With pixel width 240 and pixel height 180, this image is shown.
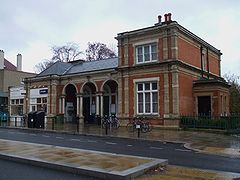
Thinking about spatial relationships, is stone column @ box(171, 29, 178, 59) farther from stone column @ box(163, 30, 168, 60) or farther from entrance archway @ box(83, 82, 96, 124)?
entrance archway @ box(83, 82, 96, 124)

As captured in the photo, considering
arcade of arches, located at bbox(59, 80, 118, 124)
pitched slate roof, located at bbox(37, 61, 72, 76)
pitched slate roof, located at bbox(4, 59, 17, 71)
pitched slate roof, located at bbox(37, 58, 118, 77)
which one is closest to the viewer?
arcade of arches, located at bbox(59, 80, 118, 124)

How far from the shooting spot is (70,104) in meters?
35.5

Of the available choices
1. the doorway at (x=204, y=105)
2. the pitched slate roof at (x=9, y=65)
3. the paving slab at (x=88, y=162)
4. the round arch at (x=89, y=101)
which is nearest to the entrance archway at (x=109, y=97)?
the round arch at (x=89, y=101)

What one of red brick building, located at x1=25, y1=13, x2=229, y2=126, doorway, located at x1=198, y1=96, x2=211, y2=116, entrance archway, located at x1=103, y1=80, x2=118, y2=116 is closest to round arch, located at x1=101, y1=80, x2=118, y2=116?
entrance archway, located at x1=103, y1=80, x2=118, y2=116

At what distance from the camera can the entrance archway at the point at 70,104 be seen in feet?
115

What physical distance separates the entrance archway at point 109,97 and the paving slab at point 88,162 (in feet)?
69.3

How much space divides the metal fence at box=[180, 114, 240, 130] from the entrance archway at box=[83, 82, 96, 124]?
12.3m

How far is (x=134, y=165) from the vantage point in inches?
334

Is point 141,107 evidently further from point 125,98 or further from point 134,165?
point 134,165

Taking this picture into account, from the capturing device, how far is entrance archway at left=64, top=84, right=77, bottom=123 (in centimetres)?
3491

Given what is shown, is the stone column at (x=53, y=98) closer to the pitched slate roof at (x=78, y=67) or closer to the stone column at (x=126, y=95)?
the pitched slate roof at (x=78, y=67)

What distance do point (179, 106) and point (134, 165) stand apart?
55.5ft

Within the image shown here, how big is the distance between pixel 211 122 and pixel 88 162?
1497cm

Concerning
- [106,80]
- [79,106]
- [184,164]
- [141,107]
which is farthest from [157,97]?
[184,164]
